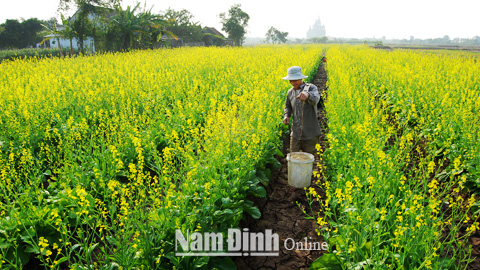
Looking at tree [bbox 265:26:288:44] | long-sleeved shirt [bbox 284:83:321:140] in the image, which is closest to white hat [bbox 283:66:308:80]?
long-sleeved shirt [bbox 284:83:321:140]

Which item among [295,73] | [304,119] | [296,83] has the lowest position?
[304,119]

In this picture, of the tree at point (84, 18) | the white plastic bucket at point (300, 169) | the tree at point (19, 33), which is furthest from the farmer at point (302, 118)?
the tree at point (19, 33)

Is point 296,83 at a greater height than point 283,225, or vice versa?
point 296,83

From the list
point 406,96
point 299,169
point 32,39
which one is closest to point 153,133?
point 299,169

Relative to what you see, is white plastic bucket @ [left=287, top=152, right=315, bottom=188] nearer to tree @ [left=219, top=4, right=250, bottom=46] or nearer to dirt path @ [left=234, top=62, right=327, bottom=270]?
dirt path @ [left=234, top=62, right=327, bottom=270]

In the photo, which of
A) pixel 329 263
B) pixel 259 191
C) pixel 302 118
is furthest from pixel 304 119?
pixel 329 263

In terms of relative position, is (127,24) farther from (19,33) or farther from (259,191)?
(19,33)

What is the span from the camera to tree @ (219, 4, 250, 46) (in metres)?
55.0

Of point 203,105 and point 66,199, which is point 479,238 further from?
point 203,105

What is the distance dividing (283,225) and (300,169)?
3.30 ft

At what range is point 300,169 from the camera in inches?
186

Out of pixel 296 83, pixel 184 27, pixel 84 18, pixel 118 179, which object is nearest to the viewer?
pixel 118 179

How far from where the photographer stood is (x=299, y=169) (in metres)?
4.73

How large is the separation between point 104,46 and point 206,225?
24734 millimetres
